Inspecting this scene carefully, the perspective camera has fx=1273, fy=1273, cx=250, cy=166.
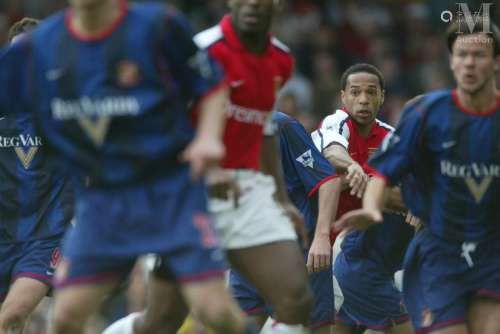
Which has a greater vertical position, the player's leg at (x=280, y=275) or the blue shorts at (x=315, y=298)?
the player's leg at (x=280, y=275)

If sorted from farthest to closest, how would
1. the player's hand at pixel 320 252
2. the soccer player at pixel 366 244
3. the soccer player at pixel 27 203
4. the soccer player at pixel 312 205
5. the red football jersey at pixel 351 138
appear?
the soccer player at pixel 366 244 → the red football jersey at pixel 351 138 → the soccer player at pixel 27 203 → the soccer player at pixel 312 205 → the player's hand at pixel 320 252

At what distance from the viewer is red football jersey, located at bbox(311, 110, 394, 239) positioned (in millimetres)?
9391

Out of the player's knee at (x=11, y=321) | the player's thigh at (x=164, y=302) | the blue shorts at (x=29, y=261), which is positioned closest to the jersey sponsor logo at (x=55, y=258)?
the blue shorts at (x=29, y=261)

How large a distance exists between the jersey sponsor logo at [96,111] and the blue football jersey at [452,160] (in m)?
1.72

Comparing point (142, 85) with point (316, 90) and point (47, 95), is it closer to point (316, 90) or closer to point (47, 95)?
point (47, 95)

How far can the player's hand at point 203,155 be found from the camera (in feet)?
19.1

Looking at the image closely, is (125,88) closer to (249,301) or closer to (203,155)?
(203,155)

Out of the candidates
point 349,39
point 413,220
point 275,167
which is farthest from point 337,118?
point 349,39

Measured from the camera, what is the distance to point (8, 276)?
355 inches

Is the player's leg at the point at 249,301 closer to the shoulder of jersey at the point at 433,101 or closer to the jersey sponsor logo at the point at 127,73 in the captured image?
the shoulder of jersey at the point at 433,101

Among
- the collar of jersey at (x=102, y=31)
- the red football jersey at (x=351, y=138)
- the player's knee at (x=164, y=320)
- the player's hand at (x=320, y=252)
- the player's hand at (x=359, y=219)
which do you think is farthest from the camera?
the red football jersey at (x=351, y=138)

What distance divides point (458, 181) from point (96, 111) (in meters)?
2.13

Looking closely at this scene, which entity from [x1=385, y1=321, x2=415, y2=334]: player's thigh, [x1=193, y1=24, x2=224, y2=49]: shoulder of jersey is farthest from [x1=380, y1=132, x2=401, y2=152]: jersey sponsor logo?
[x1=385, y1=321, x2=415, y2=334]: player's thigh

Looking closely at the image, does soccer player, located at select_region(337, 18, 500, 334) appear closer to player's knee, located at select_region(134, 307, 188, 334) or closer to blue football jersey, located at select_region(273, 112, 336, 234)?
player's knee, located at select_region(134, 307, 188, 334)
